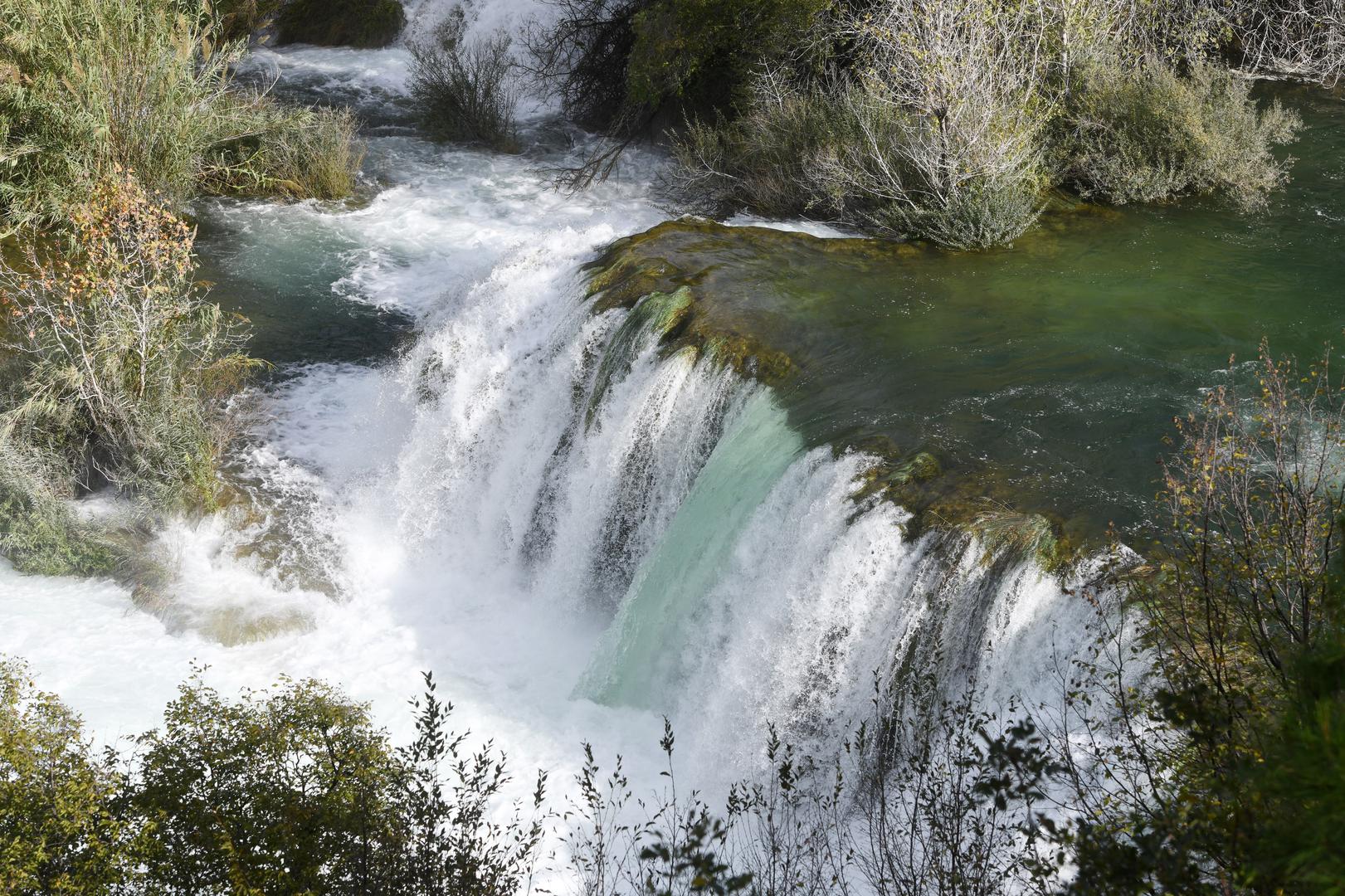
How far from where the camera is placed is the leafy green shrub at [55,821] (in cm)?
535

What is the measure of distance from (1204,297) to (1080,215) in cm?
257

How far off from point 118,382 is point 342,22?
13.2m

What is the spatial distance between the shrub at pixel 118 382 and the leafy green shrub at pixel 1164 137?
32.2ft

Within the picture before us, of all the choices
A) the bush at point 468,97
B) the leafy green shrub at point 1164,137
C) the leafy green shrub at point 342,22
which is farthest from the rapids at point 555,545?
the leafy green shrub at point 342,22

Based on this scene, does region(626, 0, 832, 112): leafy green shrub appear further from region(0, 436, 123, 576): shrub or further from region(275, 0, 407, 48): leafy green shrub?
region(0, 436, 123, 576): shrub

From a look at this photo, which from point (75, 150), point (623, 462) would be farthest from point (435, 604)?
point (75, 150)

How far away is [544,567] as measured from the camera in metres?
10.3

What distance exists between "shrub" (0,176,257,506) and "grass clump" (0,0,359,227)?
1.86 m

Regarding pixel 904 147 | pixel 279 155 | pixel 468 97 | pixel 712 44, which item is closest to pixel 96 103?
pixel 279 155

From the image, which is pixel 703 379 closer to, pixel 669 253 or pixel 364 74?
pixel 669 253

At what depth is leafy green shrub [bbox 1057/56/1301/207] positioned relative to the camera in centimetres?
1265

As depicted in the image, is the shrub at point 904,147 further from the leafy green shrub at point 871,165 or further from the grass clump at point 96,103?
the grass clump at point 96,103

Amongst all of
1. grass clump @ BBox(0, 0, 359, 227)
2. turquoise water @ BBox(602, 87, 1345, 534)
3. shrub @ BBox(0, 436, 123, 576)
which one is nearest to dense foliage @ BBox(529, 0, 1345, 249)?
turquoise water @ BBox(602, 87, 1345, 534)

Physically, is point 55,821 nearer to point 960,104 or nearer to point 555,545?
point 555,545
